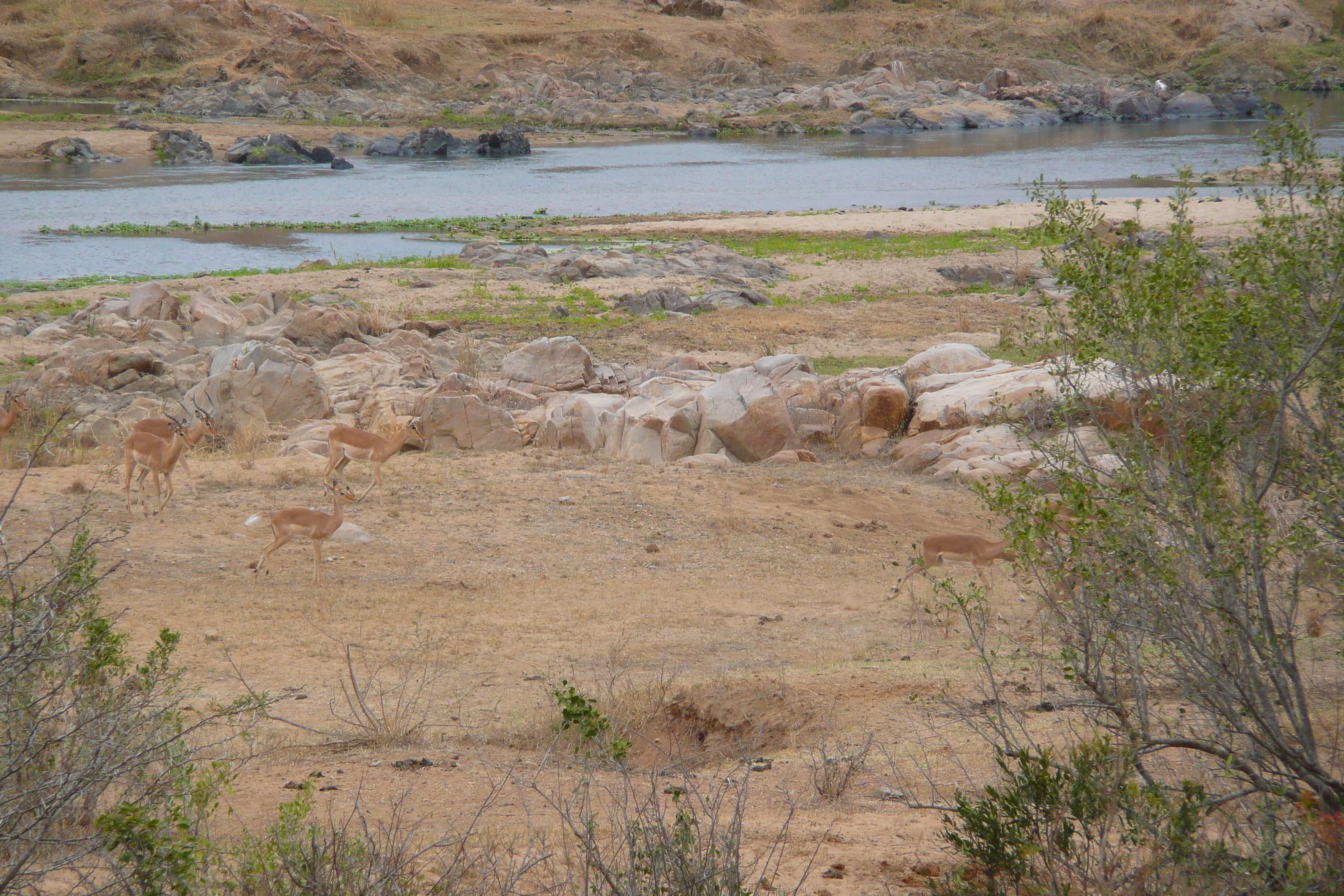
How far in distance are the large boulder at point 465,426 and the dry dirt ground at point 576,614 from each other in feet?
1.40

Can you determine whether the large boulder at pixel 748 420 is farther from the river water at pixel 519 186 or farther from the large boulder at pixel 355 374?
the river water at pixel 519 186

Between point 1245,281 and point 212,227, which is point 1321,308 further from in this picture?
point 212,227

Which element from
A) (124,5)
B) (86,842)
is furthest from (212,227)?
(124,5)

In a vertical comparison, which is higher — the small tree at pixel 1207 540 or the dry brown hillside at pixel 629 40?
the dry brown hillside at pixel 629 40

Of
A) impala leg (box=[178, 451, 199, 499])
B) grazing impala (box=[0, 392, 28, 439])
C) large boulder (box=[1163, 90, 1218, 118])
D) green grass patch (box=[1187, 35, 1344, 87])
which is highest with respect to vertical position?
green grass patch (box=[1187, 35, 1344, 87])

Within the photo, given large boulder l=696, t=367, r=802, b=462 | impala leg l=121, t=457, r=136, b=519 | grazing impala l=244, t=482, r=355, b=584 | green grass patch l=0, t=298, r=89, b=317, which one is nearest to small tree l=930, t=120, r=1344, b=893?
grazing impala l=244, t=482, r=355, b=584

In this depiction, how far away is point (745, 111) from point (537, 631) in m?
64.6

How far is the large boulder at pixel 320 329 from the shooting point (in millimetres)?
15422

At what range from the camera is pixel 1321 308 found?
4145mm

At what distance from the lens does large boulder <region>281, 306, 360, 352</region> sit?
15422mm

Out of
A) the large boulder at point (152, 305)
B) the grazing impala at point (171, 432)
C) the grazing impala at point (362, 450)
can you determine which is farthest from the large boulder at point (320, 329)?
the grazing impala at point (362, 450)

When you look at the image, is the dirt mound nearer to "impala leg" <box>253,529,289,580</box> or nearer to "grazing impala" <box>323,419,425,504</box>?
"impala leg" <box>253,529,289,580</box>

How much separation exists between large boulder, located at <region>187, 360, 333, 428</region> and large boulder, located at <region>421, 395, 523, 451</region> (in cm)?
174

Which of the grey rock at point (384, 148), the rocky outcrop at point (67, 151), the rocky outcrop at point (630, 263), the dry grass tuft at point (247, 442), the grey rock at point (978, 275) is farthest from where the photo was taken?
the grey rock at point (384, 148)
